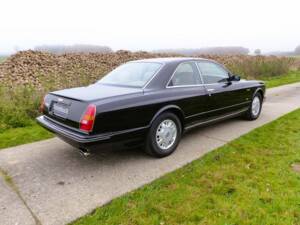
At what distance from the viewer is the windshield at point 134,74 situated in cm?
399

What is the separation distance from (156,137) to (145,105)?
1.89ft

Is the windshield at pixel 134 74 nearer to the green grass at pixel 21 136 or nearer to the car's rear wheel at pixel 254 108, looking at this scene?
the green grass at pixel 21 136

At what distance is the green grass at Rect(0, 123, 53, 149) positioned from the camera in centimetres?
470

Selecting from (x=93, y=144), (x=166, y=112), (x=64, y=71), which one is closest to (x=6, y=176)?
(x=93, y=144)

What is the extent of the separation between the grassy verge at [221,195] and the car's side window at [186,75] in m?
1.27

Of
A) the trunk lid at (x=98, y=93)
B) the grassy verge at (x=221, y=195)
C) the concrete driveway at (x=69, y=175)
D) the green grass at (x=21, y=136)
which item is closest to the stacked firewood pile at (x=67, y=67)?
the green grass at (x=21, y=136)

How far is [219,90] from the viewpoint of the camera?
4887 millimetres

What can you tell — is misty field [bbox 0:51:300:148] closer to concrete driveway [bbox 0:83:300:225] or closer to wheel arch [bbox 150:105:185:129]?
concrete driveway [bbox 0:83:300:225]

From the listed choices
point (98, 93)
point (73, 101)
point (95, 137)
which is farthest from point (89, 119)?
point (98, 93)

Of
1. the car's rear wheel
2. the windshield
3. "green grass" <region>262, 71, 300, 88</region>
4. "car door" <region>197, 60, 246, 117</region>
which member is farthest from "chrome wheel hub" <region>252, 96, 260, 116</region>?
"green grass" <region>262, 71, 300, 88</region>

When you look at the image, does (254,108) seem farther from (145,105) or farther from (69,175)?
(69,175)

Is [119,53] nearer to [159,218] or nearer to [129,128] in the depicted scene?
[129,128]

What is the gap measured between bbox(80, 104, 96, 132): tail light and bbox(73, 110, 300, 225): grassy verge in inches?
36.5

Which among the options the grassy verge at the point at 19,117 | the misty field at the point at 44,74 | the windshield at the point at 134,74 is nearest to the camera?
the windshield at the point at 134,74
